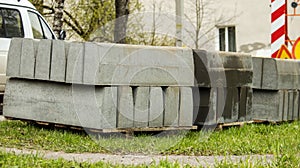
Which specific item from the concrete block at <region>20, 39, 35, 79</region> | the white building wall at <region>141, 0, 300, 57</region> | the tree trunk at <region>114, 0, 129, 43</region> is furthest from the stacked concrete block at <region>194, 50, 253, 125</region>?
the white building wall at <region>141, 0, 300, 57</region>

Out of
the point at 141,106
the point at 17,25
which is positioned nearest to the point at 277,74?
the point at 141,106

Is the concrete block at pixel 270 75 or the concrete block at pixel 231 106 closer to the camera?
the concrete block at pixel 231 106

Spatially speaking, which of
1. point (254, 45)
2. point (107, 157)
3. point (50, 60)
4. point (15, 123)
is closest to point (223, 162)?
point (107, 157)

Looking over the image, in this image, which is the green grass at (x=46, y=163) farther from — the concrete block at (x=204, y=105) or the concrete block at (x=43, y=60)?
the concrete block at (x=204, y=105)

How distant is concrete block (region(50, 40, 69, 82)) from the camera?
733 centimetres

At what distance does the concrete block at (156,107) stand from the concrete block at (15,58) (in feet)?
5.36

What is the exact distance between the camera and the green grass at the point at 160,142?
21.2 feet

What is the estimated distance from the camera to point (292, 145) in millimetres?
6840

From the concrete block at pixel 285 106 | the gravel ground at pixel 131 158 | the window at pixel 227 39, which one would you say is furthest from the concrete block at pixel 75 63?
the window at pixel 227 39

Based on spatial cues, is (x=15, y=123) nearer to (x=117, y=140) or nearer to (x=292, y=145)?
(x=117, y=140)

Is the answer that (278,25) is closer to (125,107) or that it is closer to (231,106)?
(231,106)

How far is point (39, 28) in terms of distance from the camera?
41.4 ft

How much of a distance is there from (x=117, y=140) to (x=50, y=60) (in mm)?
1255

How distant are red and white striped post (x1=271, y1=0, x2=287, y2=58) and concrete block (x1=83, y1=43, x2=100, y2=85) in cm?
542
